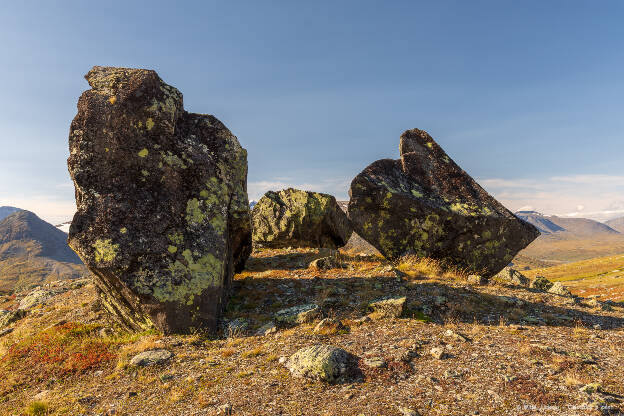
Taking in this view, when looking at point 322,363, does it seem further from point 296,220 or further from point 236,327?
point 296,220

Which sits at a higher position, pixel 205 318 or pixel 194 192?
pixel 194 192

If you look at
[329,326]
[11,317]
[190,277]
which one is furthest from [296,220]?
[11,317]

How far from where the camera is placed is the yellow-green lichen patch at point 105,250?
1180 cm

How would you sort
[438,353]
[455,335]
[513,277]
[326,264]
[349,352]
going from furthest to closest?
[513,277] < [326,264] < [455,335] < [349,352] < [438,353]

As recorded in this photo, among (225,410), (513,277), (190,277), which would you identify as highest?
(190,277)

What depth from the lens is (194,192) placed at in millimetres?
13688

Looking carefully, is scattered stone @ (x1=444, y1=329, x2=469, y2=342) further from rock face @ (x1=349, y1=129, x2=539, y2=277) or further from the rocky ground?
rock face @ (x1=349, y1=129, x2=539, y2=277)

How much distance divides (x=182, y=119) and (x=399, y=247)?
578 inches

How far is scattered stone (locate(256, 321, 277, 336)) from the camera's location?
12413 mm

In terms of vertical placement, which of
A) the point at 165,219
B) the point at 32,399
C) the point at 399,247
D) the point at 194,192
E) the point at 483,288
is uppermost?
the point at 194,192

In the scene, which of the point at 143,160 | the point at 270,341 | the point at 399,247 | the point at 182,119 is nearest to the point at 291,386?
the point at 270,341

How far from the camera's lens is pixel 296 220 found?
26.2m

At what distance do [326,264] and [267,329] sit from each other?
7532 millimetres

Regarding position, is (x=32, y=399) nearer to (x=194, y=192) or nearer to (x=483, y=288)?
(x=194, y=192)
